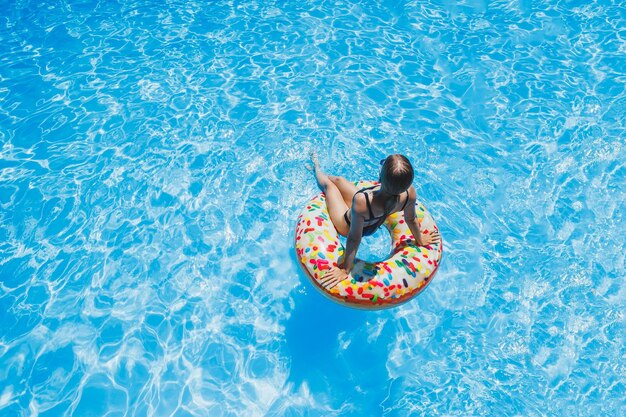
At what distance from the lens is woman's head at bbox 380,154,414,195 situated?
3639 millimetres

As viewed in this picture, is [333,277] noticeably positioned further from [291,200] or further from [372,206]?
[291,200]

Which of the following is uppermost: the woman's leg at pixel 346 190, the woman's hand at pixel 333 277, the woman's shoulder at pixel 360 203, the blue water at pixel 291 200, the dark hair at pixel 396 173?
the dark hair at pixel 396 173

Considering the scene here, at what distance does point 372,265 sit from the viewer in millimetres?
4570

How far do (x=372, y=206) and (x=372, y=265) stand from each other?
698 mm

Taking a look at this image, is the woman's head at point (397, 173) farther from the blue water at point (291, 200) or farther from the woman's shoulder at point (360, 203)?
the blue water at point (291, 200)

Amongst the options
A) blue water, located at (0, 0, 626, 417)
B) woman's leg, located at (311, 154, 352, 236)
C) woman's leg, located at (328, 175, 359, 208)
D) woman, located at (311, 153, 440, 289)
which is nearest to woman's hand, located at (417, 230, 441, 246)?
woman, located at (311, 153, 440, 289)

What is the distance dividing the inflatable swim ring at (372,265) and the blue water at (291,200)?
1098 mm

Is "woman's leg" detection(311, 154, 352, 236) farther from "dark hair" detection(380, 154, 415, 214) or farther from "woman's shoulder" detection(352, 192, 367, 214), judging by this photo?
"dark hair" detection(380, 154, 415, 214)

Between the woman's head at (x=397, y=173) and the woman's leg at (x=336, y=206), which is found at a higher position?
the woman's head at (x=397, y=173)

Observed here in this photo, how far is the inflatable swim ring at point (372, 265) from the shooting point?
4.41 m

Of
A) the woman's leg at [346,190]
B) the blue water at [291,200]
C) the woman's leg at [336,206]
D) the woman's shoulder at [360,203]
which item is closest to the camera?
the woman's shoulder at [360,203]

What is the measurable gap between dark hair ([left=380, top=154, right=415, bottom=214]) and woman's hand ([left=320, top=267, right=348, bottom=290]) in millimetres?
1047

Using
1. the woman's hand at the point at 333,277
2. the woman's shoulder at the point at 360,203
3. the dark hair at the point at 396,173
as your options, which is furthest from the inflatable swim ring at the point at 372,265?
the dark hair at the point at 396,173

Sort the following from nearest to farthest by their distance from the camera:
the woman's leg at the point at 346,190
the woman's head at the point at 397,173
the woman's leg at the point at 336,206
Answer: the woman's head at the point at 397,173 → the woman's leg at the point at 336,206 → the woman's leg at the point at 346,190
